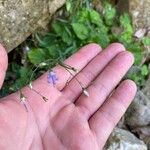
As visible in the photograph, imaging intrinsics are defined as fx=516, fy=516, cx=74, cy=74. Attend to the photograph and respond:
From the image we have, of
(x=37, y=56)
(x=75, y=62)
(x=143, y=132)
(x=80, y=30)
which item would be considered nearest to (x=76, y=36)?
(x=80, y=30)

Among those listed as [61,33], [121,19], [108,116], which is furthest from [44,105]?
[121,19]

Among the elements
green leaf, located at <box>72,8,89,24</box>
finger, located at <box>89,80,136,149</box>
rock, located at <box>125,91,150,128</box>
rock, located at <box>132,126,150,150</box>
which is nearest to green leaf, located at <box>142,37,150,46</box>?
rock, located at <box>125,91,150,128</box>

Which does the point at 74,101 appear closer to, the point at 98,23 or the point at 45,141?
the point at 45,141

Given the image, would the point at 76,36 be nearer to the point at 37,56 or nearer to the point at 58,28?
the point at 58,28

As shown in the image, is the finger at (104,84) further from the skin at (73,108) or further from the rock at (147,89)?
the rock at (147,89)

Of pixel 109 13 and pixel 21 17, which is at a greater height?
pixel 21 17

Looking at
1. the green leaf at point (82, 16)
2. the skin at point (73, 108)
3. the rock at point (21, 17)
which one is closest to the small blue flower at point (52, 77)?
the skin at point (73, 108)

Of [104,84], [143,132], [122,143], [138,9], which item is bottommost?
[143,132]

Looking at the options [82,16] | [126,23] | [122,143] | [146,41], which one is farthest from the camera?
[146,41]
